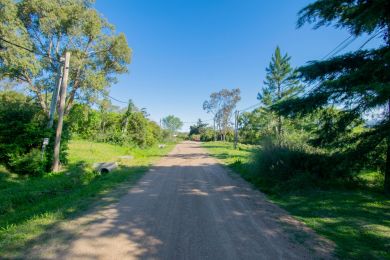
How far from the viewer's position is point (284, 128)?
27.2 meters

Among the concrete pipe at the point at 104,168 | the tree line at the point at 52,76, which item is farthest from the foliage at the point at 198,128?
the concrete pipe at the point at 104,168

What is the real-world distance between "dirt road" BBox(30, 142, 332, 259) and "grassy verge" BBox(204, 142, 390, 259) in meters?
0.37

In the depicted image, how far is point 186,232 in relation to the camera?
4004 millimetres

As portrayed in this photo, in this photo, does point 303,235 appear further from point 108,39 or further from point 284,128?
point 284,128

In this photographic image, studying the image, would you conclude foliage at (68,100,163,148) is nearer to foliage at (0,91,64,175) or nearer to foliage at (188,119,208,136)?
foliage at (0,91,64,175)

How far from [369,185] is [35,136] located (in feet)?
46.0

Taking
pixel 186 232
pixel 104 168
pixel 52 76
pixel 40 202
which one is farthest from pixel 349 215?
pixel 52 76

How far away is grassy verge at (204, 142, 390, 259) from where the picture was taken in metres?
3.67

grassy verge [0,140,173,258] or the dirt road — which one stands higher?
the dirt road

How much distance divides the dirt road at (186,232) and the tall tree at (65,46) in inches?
586

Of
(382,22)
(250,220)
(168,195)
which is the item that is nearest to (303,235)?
(250,220)

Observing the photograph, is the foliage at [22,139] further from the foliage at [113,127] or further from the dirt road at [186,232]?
the foliage at [113,127]

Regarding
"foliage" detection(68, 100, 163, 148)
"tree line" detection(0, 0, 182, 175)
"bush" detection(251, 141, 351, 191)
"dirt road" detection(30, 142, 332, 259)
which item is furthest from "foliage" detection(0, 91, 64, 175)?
"foliage" detection(68, 100, 163, 148)

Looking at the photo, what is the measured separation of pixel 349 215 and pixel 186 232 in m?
4.02
